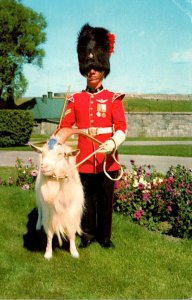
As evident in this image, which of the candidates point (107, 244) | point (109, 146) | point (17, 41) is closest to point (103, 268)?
point (107, 244)

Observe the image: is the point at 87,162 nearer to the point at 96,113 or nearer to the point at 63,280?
the point at 96,113

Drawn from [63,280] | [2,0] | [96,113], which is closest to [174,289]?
[63,280]

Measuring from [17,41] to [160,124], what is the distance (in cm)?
1328

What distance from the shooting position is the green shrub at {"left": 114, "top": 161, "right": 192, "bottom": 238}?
611 cm

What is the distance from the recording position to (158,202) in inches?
258

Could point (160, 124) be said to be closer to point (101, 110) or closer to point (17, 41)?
point (17, 41)

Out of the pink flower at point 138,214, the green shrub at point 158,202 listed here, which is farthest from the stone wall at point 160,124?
the pink flower at point 138,214

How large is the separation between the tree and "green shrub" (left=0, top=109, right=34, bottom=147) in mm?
9778

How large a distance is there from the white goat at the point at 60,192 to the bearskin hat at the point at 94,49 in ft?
3.38

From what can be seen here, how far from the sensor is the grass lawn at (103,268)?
4.29 metres

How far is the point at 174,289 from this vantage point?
4.34 meters

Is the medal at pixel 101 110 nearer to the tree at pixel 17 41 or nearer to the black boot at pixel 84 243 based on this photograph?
the black boot at pixel 84 243

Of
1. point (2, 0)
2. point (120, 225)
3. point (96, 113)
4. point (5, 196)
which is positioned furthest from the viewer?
point (2, 0)

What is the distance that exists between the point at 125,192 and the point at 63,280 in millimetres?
2538
